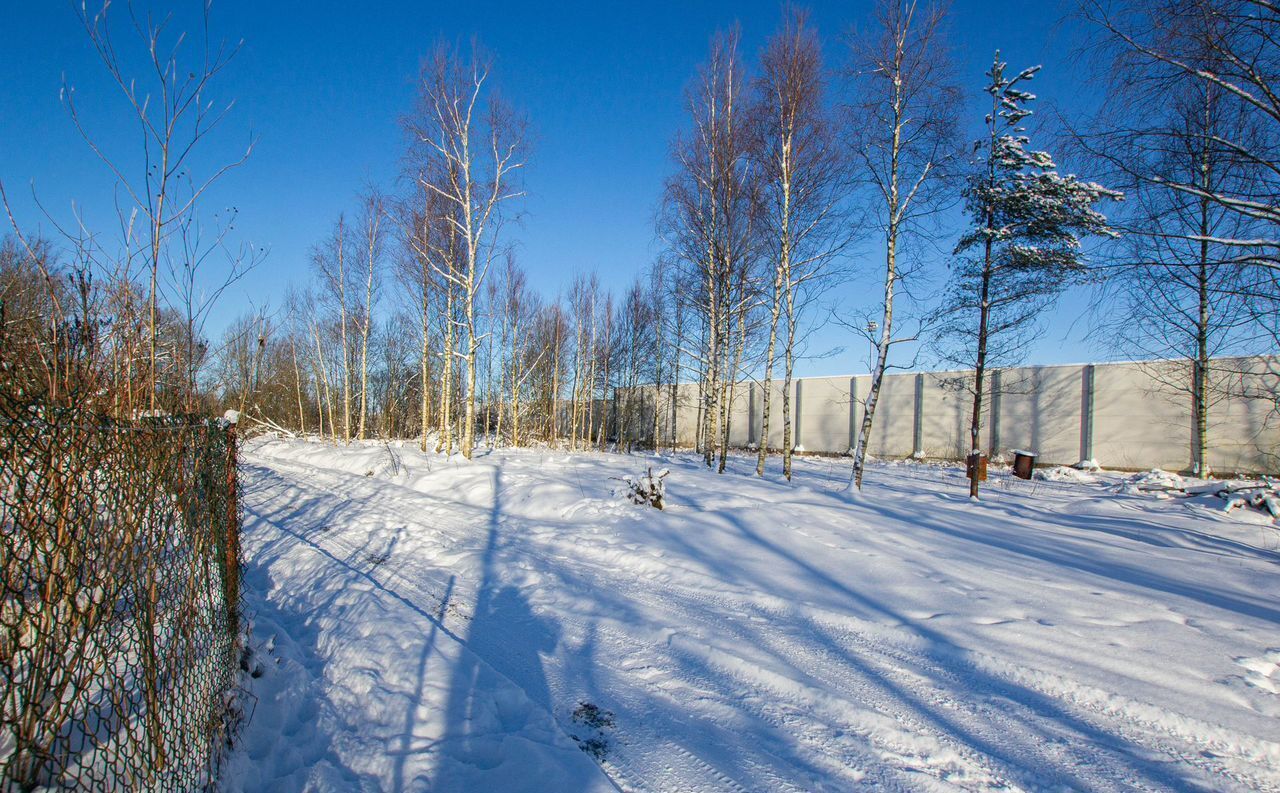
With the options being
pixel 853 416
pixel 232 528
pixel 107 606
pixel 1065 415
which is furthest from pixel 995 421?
pixel 107 606

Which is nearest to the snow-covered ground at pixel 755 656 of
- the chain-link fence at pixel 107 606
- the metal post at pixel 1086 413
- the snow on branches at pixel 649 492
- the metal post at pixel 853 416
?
the chain-link fence at pixel 107 606

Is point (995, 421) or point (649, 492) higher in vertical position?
point (995, 421)

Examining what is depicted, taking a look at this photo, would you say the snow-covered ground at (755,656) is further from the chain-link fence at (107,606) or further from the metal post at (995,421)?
the metal post at (995,421)

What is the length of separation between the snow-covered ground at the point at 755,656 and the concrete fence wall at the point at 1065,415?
397 inches

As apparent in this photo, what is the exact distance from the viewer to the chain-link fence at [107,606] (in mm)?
1580

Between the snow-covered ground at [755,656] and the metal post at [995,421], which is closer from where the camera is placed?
the snow-covered ground at [755,656]

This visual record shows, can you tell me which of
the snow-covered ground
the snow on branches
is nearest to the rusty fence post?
the snow-covered ground

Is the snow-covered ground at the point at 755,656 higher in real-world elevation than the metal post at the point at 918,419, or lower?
lower

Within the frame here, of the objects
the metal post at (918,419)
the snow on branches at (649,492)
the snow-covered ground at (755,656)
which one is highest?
the metal post at (918,419)

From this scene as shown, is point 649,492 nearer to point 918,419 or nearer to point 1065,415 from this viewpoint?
point 1065,415

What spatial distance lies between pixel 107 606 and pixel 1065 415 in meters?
26.9

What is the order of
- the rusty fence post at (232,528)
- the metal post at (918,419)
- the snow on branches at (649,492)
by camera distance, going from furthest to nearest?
the metal post at (918,419) → the snow on branches at (649,492) → the rusty fence post at (232,528)

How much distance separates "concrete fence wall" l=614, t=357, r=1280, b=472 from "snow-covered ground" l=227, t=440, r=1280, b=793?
1008 cm

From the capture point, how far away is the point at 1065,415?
21234mm
